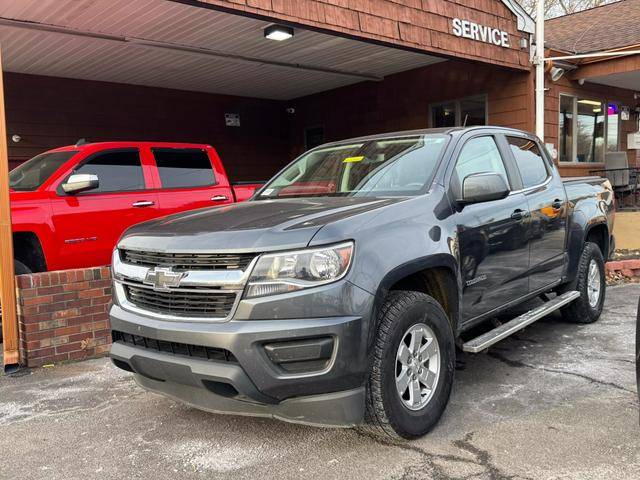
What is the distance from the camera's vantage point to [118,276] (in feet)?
10.8

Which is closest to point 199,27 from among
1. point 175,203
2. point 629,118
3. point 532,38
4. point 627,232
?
point 175,203

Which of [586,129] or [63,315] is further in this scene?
[586,129]

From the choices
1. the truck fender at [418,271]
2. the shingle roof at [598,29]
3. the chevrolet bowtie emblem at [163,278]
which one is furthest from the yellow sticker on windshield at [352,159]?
the shingle roof at [598,29]

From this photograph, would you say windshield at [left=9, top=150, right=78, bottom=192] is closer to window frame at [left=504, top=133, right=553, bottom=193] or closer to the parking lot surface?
the parking lot surface

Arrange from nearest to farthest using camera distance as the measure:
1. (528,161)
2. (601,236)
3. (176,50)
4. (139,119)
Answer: (528,161)
(601,236)
(176,50)
(139,119)

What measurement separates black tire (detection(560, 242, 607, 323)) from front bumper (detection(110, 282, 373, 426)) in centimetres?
340

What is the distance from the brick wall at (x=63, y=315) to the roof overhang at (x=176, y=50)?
4.01 metres

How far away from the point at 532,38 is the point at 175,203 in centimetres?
736

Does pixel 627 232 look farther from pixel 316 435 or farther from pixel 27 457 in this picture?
pixel 27 457

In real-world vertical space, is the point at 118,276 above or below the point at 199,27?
below

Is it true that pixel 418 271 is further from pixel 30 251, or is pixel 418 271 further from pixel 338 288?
pixel 30 251

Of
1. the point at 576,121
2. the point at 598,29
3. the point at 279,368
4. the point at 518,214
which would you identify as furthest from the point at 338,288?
the point at 598,29

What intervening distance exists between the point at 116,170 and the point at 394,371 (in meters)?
4.36

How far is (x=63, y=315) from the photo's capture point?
191 inches
